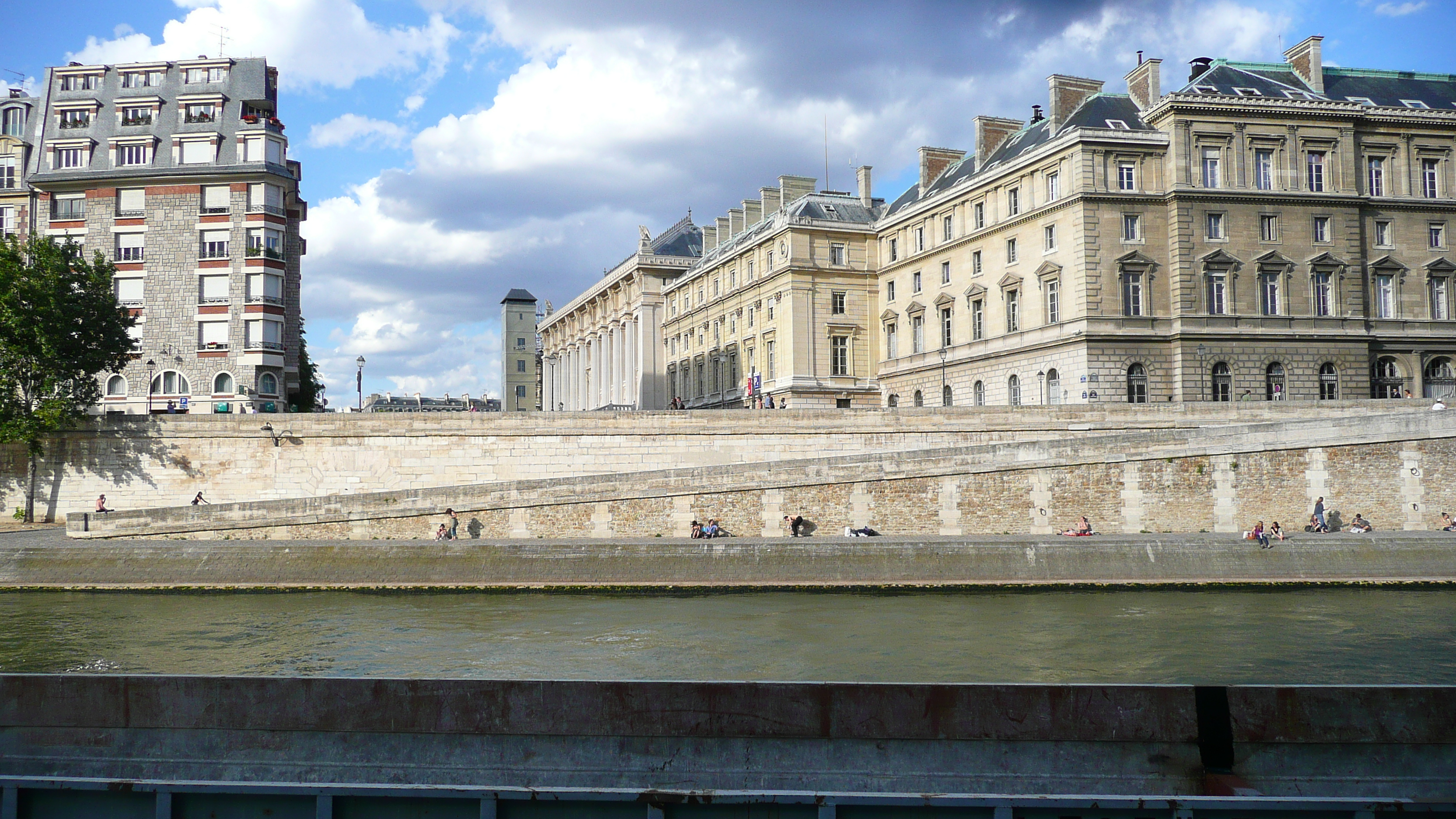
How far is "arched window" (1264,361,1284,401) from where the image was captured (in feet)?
141

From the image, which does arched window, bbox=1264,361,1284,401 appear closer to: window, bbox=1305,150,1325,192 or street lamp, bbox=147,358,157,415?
window, bbox=1305,150,1325,192

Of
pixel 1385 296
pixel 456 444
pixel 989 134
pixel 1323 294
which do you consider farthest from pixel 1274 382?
pixel 456 444

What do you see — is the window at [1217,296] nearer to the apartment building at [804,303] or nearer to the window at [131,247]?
the apartment building at [804,303]

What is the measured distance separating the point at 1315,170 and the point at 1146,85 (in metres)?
8.20

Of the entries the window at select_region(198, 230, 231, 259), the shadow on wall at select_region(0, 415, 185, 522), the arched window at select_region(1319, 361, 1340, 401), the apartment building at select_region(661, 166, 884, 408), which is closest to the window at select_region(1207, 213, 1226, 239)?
the arched window at select_region(1319, 361, 1340, 401)

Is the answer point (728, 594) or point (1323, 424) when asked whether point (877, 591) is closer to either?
point (728, 594)

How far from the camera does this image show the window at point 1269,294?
143ft

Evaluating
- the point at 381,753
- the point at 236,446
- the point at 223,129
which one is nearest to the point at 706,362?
the point at 223,129

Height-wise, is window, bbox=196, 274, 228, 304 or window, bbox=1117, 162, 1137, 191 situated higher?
window, bbox=1117, 162, 1137, 191

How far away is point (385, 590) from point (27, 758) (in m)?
18.4

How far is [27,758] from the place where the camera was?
8.59 meters

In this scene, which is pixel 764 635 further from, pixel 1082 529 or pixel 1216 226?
pixel 1216 226

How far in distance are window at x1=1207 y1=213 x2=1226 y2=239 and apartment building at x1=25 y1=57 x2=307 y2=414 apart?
40.6 metres

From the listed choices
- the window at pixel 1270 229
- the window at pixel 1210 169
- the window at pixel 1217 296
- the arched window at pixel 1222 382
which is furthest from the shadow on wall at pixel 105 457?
the window at pixel 1270 229
